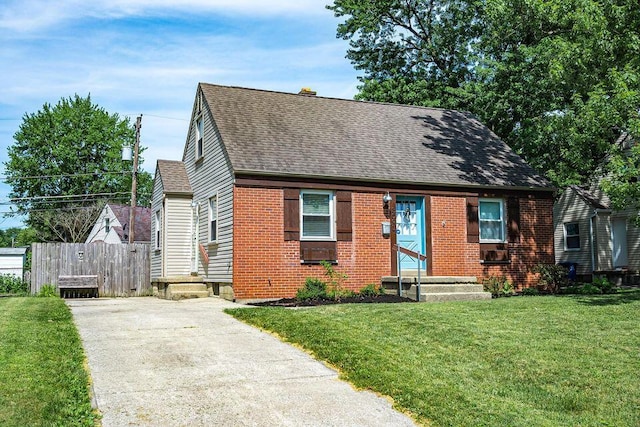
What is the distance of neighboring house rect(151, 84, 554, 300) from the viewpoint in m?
15.5

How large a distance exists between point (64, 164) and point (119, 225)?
1481 cm

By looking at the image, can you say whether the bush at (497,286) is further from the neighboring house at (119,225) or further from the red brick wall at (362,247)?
the neighboring house at (119,225)

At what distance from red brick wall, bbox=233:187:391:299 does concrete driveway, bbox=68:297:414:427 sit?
16.4 feet

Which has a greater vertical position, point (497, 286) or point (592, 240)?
point (592, 240)

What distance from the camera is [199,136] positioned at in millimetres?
19500

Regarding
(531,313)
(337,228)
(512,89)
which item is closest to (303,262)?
(337,228)

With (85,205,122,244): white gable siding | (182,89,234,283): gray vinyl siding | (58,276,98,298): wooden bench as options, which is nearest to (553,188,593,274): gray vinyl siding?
(182,89,234,283): gray vinyl siding

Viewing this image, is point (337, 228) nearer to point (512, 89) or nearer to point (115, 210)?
point (512, 89)

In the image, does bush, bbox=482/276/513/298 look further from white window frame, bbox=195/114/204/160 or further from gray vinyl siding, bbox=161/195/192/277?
white window frame, bbox=195/114/204/160

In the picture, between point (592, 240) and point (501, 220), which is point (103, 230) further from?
point (501, 220)

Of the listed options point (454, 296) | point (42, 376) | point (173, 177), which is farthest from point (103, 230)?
point (42, 376)

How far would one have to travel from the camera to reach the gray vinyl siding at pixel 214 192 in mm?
15664

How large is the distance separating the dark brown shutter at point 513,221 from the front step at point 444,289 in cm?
358

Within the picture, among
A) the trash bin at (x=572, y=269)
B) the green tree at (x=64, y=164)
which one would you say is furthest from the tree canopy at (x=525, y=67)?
the green tree at (x=64, y=164)
